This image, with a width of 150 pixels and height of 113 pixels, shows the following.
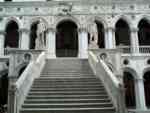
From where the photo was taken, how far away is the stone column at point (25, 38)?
21250mm

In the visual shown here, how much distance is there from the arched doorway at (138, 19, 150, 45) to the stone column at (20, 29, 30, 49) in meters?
12.0

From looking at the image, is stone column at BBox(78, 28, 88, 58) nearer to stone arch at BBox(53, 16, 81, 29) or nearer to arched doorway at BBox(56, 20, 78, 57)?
stone arch at BBox(53, 16, 81, 29)

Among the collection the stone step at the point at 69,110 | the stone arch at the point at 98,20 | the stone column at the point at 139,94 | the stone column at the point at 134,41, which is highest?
the stone arch at the point at 98,20

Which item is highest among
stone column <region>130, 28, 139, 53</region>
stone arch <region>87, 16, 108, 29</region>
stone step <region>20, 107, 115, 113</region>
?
stone arch <region>87, 16, 108, 29</region>

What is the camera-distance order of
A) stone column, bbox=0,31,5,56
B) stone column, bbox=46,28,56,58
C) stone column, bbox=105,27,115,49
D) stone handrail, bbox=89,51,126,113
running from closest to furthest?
stone handrail, bbox=89,51,126,113 < stone column, bbox=46,28,56,58 < stone column, bbox=0,31,5,56 < stone column, bbox=105,27,115,49

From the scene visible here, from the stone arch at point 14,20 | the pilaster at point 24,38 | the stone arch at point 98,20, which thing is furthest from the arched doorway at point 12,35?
the stone arch at point 98,20

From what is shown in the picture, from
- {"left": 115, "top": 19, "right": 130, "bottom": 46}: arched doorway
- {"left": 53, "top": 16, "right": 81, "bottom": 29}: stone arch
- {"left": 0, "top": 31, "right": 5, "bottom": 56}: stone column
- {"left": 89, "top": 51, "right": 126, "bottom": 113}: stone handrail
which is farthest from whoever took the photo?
{"left": 115, "top": 19, "right": 130, "bottom": 46}: arched doorway

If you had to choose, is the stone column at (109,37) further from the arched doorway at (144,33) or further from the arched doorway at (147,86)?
the arched doorway at (147,86)

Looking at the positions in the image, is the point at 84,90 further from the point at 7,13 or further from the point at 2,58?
the point at 7,13

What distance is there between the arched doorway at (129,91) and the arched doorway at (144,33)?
13.6 ft

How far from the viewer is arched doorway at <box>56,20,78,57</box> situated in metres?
23.1

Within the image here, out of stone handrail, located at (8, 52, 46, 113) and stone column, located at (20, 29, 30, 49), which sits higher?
stone column, located at (20, 29, 30, 49)

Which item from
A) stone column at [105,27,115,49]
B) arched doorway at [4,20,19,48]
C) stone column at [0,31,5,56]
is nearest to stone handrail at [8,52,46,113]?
stone column at [0,31,5,56]

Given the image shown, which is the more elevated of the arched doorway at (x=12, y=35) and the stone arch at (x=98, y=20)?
the stone arch at (x=98, y=20)
